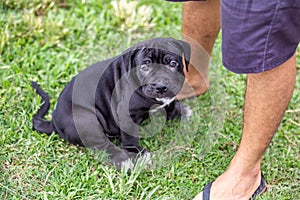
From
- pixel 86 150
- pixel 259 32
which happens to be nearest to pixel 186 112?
pixel 86 150

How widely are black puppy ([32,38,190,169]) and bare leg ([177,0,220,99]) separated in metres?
0.42

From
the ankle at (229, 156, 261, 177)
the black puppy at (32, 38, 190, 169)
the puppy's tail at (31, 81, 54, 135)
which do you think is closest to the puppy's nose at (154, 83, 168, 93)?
the black puppy at (32, 38, 190, 169)

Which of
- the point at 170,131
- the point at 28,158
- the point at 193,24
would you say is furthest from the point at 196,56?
the point at 28,158

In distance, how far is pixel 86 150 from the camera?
11.4 ft

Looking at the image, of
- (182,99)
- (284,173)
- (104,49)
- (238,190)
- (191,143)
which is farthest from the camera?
(104,49)

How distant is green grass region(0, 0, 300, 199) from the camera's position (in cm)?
320

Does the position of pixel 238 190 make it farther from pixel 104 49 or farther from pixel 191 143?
pixel 104 49

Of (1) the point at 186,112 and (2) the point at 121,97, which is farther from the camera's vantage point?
(1) the point at 186,112

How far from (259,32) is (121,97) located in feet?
3.93

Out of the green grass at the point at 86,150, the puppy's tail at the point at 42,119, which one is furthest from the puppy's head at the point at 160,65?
the puppy's tail at the point at 42,119

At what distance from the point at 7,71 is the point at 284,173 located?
239 cm

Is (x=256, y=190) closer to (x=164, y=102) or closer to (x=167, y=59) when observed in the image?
(x=164, y=102)

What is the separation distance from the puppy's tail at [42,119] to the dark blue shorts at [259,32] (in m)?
1.60

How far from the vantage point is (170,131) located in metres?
3.67
